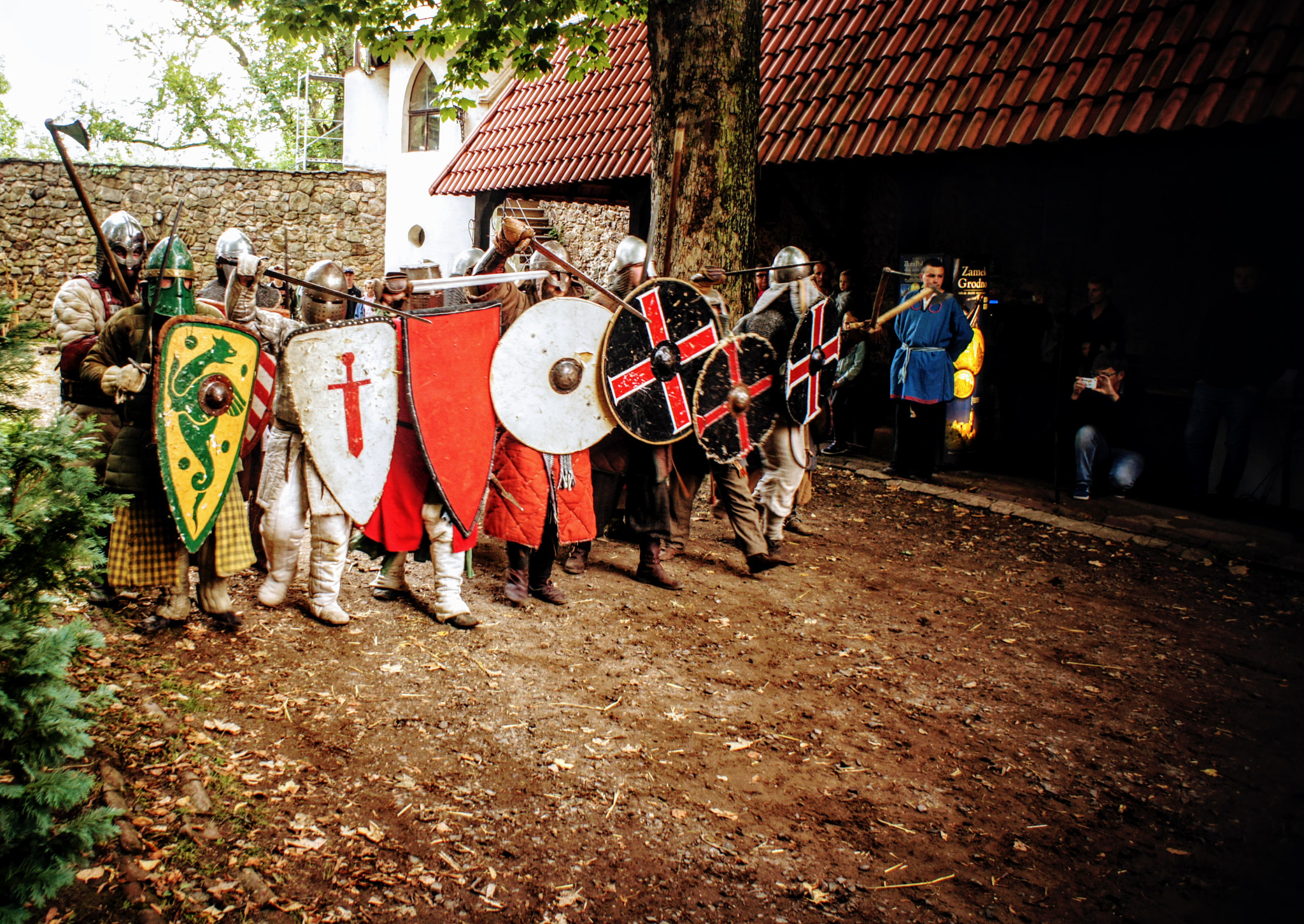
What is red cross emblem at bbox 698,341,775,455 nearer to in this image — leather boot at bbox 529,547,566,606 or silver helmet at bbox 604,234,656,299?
silver helmet at bbox 604,234,656,299

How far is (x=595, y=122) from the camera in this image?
10.5 meters

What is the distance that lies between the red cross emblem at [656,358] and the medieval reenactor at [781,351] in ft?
1.79

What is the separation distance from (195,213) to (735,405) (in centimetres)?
1321

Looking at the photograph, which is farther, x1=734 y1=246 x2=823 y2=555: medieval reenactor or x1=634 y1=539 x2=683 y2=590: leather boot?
x1=734 y1=246 x2=823 y2=555: medieval reenactor

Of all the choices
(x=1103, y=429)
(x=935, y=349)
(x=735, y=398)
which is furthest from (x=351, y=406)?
(x=1103, y=429)

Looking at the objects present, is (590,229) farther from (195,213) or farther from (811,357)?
(811,357)

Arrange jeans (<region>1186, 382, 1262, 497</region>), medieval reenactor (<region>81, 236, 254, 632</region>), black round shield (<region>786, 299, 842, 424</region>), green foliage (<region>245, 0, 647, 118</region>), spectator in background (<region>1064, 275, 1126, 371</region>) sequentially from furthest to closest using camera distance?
spectator in background (<region>1064, 275, 1126, 371</region>), green foliage (<region>245, 0, 647, 118</region>), jeans (<region>1186, 382, 1262, 497</region>), black round shield (<region>786, 299, 842, 424</region>), medieval reenactor (<region>81, 236, 254, 632</region>)

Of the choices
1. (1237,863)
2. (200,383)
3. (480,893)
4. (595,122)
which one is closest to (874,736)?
(1237,863)

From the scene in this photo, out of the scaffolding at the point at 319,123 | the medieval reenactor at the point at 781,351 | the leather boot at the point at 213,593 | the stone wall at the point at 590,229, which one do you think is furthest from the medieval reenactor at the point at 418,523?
the scaffolding at the point at 319,123

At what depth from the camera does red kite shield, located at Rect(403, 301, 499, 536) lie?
368cm

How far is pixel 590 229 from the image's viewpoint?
12219 millimetres

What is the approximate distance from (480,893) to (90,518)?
4.13 ft

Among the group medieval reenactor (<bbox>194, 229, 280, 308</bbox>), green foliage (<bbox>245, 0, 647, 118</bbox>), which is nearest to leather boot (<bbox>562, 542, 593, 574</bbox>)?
medieval reenactor (<bbox>194, 229, 280, 308</bbox>)

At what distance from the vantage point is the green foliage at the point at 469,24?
6.79 metres
